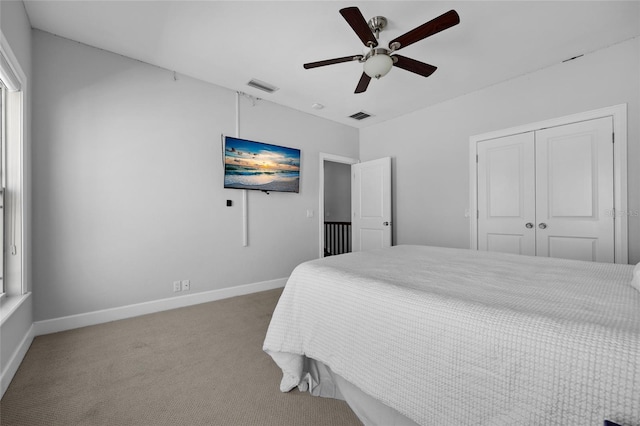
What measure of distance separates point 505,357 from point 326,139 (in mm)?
4034

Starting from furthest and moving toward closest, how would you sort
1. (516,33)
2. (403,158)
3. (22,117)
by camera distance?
(403,158)
(516,33)
(22,117)

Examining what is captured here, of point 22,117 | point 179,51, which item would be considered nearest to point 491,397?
point 22,117

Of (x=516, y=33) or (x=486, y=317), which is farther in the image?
(x=516, y=33)

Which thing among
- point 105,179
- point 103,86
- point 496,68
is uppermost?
point 496,68

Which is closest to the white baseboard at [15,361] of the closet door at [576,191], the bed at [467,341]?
the bed at [467,341]

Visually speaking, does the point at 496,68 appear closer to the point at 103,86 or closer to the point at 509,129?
the point at 509,129

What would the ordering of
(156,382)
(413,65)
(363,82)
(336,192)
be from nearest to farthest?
(156,382), (413,65), (363,82), (336,192)

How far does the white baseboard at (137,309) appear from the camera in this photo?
232 centimetres

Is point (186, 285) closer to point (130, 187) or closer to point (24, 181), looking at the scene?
point (130, 187)

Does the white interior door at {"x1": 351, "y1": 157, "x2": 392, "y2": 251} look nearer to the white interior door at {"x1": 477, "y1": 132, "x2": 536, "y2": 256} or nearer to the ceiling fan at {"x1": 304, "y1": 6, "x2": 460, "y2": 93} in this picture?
the white interior door at {"x1": 477, "y1": 132, "x2": 536, "y2": 256}

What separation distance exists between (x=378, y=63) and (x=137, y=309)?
3.28 m

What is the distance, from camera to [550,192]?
287cm

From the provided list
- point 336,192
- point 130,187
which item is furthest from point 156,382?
point 336,192

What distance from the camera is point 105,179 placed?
258cm
